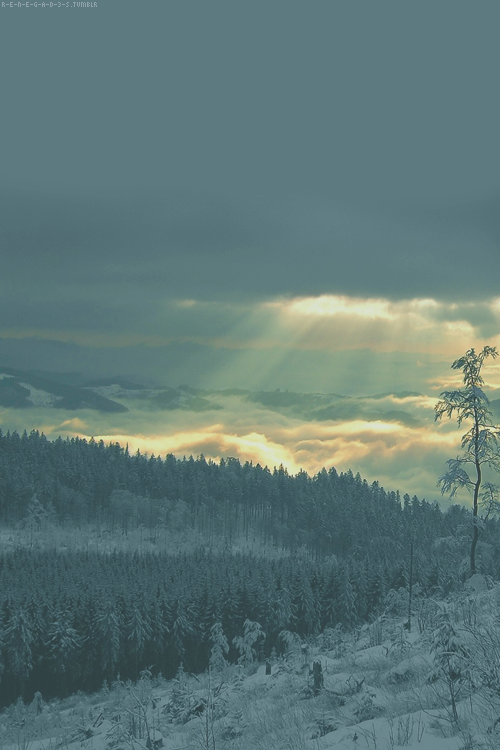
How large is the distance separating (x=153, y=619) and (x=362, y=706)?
62.9 m

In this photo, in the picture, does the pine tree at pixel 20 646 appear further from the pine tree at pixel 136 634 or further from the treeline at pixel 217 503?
the treeline at pixel 217 503

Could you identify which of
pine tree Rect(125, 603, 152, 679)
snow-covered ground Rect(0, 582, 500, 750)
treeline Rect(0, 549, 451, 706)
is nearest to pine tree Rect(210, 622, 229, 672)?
treeline Rect(0, 549, 451, 706)

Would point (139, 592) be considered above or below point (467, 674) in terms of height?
below

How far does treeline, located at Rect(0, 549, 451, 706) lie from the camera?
67.2 m

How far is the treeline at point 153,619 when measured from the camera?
220ft

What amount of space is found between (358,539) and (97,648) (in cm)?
9446

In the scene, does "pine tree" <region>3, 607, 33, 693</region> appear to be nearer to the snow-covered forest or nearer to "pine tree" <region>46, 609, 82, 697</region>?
the snow-covered forest

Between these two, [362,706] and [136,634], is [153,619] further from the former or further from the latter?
[362,706]

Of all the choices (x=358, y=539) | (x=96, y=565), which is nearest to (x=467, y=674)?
(x=96, y=565)

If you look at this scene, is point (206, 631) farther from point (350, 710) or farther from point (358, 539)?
point (358, 539)

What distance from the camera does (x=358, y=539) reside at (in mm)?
151875

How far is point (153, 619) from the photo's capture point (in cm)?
7069

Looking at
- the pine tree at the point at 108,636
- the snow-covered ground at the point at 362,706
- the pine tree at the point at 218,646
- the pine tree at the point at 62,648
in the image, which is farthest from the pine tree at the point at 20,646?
the snow-covered ground at the point at 362,706

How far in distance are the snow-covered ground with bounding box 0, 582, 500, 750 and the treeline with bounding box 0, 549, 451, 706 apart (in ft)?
149
